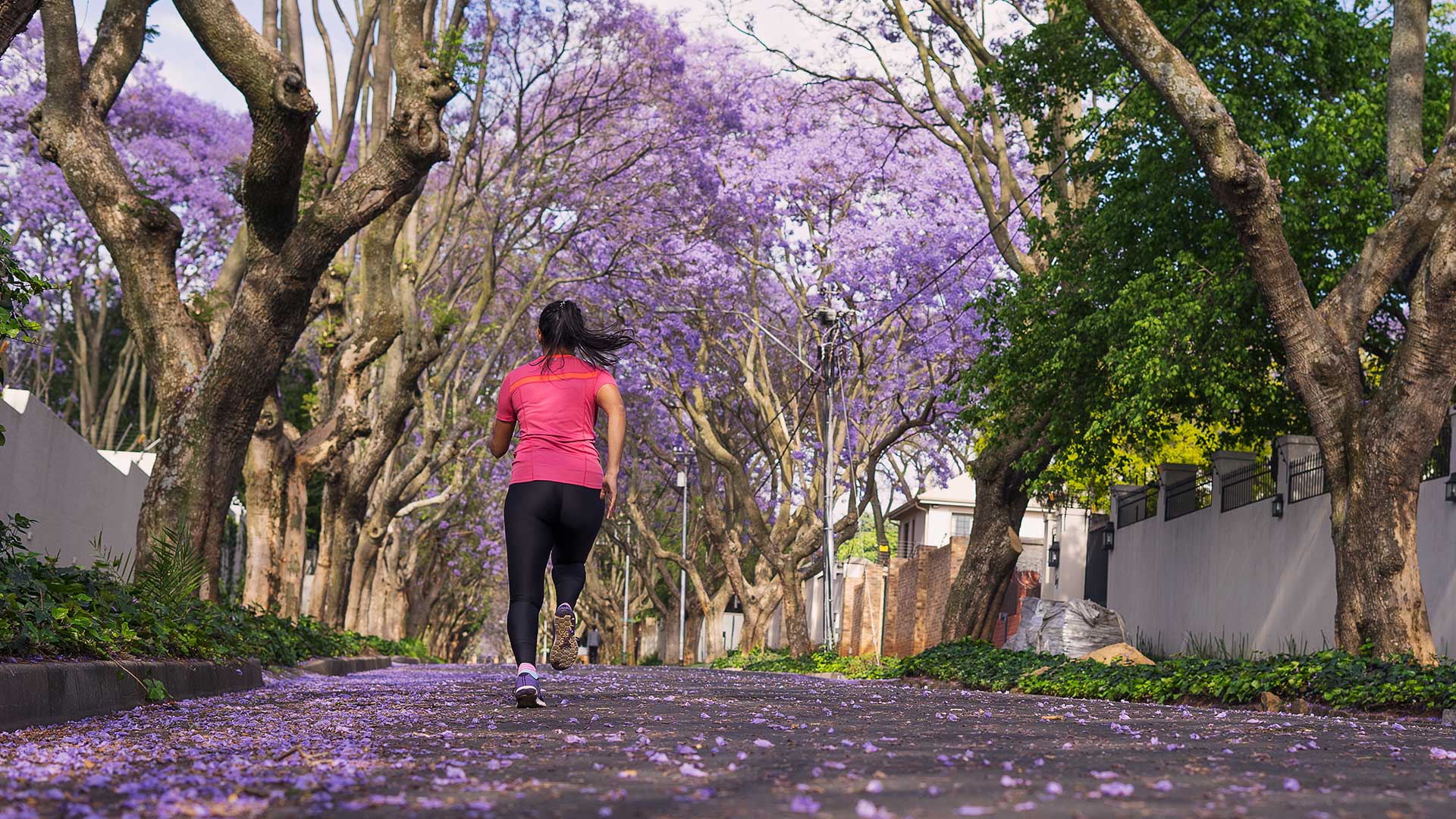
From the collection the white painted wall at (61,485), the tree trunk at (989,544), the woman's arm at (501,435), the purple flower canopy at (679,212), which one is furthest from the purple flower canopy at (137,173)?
the woman's arm at (501,435)

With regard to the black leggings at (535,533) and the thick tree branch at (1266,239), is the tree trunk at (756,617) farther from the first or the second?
the black leggings at (535,533)

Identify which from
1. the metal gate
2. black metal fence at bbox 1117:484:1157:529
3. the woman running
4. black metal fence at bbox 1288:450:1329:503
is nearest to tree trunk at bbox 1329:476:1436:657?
black metal fence at bbox 1288:450:1329:503

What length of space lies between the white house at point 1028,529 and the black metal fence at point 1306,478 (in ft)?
28.5

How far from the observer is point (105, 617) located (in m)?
7.18

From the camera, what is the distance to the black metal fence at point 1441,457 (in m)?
13.0

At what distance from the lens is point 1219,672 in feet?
35.6

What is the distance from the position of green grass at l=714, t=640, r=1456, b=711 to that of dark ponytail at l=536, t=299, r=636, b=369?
5.14 meters

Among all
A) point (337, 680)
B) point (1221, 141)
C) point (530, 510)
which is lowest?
point (337, 680)

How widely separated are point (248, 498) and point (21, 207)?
11832mm

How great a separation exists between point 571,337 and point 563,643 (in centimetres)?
148

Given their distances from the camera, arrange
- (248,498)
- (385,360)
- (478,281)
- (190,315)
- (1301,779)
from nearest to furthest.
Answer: (1301,779) < (190,315) < (248,498) < (385,360) < (478,281)

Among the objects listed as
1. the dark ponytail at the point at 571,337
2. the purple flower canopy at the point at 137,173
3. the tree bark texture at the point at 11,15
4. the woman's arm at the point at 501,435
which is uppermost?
the purple flower canopy at the point at 137,173

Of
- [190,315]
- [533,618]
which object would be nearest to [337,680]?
[190,315]

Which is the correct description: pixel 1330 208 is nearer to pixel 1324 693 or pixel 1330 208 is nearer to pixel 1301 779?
pixel 1324 693
